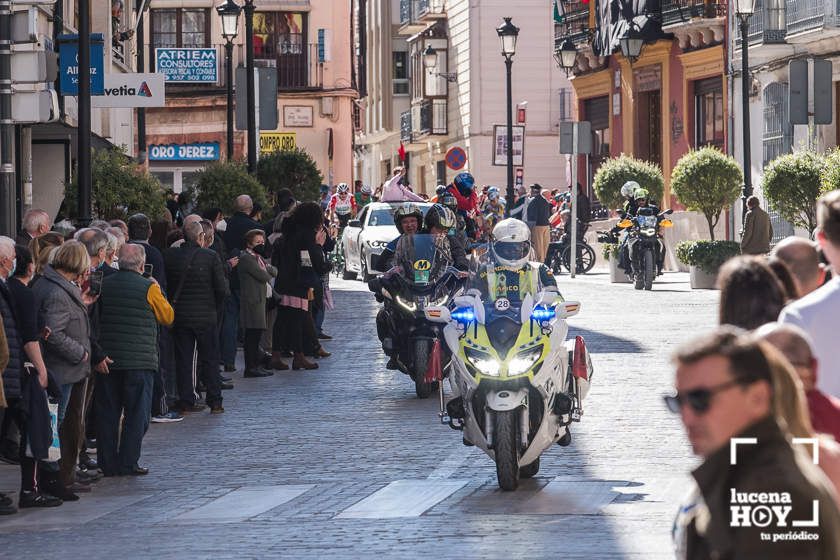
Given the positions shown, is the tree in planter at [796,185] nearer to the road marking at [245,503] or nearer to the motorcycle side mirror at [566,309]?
the motorcycle side mirror at [566,309]

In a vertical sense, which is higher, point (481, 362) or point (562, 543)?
point (481, 362)

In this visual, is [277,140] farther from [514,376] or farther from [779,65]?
[514,376]

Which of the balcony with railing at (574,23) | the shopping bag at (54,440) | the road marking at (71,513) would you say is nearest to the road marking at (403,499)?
the road marking at (71,513)

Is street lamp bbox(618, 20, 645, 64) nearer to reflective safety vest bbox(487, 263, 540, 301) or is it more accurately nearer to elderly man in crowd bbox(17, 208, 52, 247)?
elderly man in crowd bbox(17, 208, 52, 247)

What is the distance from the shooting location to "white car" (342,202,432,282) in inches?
1430

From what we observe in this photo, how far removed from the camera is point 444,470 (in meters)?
12.1

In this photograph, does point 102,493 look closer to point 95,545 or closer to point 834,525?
point 95,545

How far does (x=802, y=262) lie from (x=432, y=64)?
5489 centimetres

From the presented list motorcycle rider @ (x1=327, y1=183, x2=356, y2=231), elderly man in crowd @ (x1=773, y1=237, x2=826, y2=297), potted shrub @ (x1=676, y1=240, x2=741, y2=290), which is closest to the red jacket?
elderly man in crowd @ (x1=773, y1=237, x2=826, y2=297)

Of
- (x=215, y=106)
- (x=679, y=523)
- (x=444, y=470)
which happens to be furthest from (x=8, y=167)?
(x=215, y=106)

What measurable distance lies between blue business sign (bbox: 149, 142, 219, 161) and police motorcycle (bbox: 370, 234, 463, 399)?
41481 mm

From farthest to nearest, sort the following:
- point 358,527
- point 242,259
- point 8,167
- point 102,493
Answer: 1. point 242,259
2. point 8,167
3. point 102,493
4. point 358,527

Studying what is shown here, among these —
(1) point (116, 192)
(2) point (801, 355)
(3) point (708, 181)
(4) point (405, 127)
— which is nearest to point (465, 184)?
(1) point (116, 192)

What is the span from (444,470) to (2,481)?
296cm
